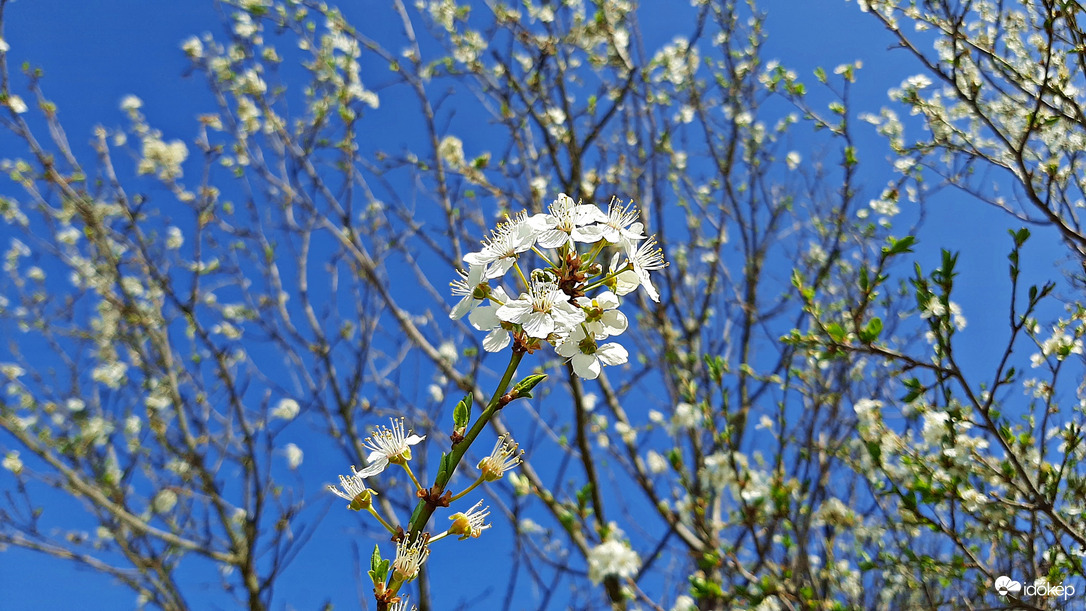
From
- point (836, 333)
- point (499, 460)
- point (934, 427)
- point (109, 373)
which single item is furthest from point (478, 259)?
point (109, 373)

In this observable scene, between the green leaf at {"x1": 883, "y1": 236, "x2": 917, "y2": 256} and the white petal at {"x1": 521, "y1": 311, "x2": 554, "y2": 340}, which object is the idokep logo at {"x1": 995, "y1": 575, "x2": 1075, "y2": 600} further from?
the white petal at {"x1": 521, "y1": 311, "x2": 554, "y2": 340}

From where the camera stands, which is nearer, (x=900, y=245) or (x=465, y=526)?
(x=465, y=526)

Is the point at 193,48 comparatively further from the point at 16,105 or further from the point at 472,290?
the point at 472,290

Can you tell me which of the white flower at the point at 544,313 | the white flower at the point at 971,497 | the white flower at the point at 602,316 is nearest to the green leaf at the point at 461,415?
the white flower at the point at 544,313

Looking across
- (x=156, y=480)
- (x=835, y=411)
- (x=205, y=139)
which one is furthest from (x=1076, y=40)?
(x=156, y=480)

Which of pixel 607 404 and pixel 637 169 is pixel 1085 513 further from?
pixel 637 169

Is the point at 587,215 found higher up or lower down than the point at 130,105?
lower down
